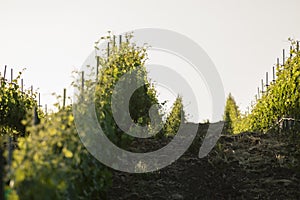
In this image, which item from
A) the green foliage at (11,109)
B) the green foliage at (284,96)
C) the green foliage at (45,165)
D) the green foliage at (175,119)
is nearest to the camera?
the green foliage at (45,165)

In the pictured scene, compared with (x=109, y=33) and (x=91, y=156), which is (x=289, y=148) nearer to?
(x=109, y=33)

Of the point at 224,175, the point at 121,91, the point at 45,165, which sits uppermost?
the point at 121,91

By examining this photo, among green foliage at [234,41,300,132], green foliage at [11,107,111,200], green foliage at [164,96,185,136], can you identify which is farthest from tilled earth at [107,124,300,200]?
green foliage at [11,107,111,200]

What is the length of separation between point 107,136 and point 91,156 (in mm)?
573

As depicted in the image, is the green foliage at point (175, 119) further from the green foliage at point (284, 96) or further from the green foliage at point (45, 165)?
the green foliage at point (45, 165)

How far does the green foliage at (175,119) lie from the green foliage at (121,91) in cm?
203

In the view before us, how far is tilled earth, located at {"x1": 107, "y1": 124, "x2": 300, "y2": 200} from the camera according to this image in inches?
406

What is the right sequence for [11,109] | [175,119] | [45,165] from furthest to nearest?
[175,119], [11,109], [45,165]

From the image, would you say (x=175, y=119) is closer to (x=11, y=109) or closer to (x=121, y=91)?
(x=11, y=109)

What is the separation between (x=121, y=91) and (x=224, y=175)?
2.08 m

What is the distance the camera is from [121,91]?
10.6m

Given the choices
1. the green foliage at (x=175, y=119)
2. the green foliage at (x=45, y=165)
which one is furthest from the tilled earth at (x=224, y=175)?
the green foliage at (x=45, y=165)

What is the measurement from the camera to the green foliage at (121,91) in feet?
29.6

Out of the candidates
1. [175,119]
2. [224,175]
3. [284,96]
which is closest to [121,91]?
[224,175]
